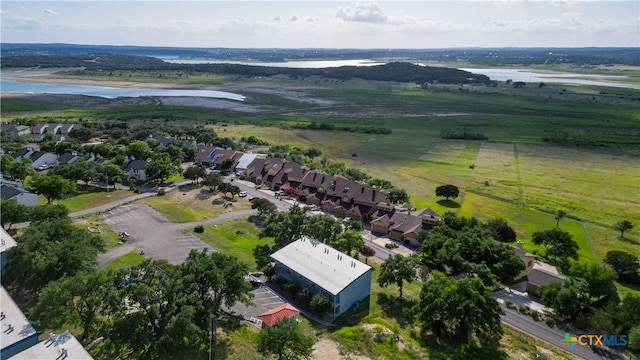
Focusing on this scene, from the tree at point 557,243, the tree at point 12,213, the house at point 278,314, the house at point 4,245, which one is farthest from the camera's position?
the tree at point 557,243

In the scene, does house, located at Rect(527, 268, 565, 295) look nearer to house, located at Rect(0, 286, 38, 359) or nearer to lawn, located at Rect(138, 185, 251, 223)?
lawn, located at Rect(138, 185, 251, 223)

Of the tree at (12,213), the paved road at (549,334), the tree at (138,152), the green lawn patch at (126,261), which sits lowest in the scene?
the paved road at (549,334)

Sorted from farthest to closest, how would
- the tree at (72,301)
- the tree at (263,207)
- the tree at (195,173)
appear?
the tree at (195,173), the tree at (263,207), the tree at (72,301)

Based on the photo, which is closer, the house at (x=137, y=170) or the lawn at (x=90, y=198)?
the lawn at (x=90, y=198)

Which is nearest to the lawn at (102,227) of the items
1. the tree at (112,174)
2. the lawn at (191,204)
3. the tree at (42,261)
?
the lawn at (191,204)

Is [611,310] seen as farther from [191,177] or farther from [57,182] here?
[57,182]

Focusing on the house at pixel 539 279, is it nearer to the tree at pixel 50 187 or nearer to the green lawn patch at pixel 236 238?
the green lawn patch at pixel 236 238
